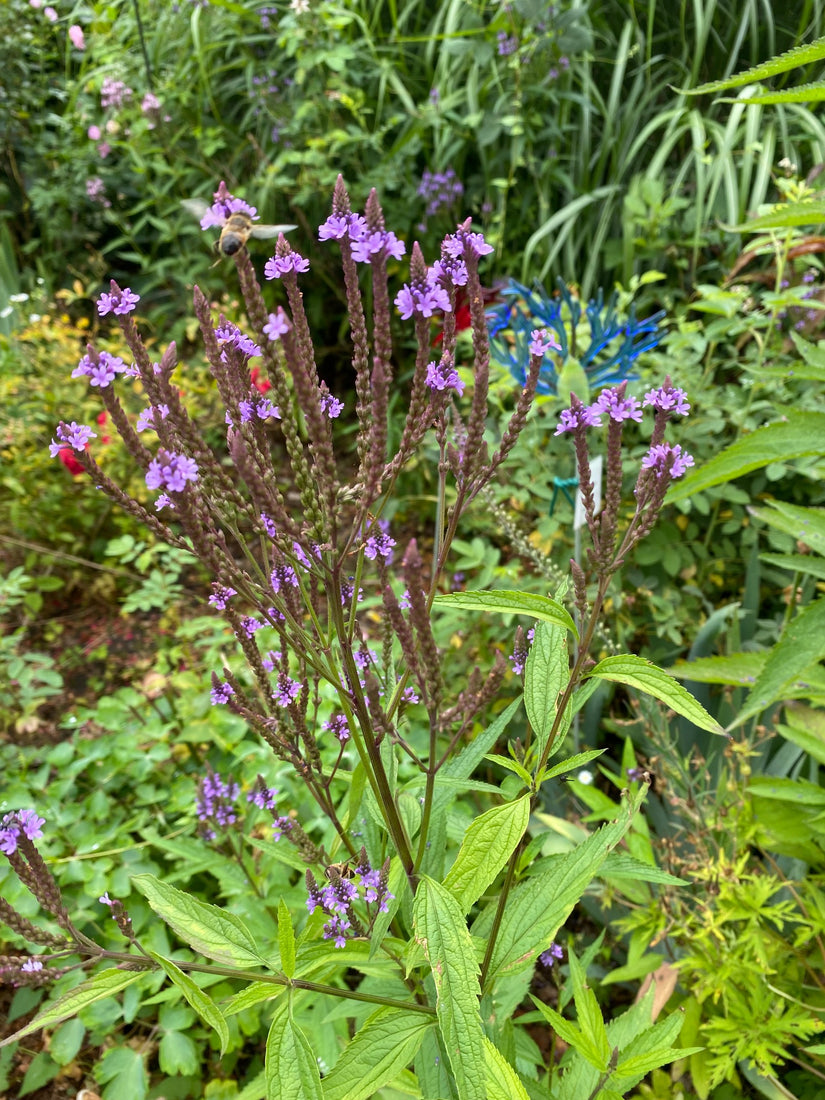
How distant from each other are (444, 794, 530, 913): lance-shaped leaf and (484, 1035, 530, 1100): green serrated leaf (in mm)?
172

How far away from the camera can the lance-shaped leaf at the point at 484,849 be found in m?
0.88

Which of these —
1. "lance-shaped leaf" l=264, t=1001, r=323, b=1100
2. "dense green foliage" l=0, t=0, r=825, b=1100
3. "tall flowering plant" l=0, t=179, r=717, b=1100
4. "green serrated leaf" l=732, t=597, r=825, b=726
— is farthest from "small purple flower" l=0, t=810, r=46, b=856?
"green serrated leaf" l=732, t=597, r=825, b=726

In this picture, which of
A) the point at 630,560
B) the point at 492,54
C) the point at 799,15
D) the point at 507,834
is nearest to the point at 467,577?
the point at 630,560

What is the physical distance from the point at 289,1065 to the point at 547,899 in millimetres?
389

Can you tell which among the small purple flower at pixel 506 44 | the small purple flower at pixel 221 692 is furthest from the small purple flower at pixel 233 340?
the small purple flower at pixel 506 44

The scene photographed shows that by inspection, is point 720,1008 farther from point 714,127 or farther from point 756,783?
point 714,127

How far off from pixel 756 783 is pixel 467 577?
1.57 m

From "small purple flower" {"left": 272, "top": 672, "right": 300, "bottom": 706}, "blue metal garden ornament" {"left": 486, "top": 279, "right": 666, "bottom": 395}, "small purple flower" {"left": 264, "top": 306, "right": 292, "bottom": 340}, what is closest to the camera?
"small purple flower" {"left": 264, "top": 306, "right": 292, "bottom": 340}

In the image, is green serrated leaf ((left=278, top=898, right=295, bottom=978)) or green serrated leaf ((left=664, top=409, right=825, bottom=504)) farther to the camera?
green serrated leaf ((left=664, top=409, right=825, bottom=504))

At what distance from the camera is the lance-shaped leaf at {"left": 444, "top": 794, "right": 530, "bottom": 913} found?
2.88 feet

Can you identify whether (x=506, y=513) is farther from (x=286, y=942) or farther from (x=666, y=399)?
(x=286, y=942)

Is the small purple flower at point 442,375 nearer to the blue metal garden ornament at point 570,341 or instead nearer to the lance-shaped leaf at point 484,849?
the lance-shaped leaf at point 484,849

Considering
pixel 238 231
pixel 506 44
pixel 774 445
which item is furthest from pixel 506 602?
pixel 506 44

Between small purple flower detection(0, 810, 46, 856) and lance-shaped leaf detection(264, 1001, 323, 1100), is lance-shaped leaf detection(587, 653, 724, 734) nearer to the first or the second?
lance-shaped leaf detection(264, 1001, 323, 1100)
